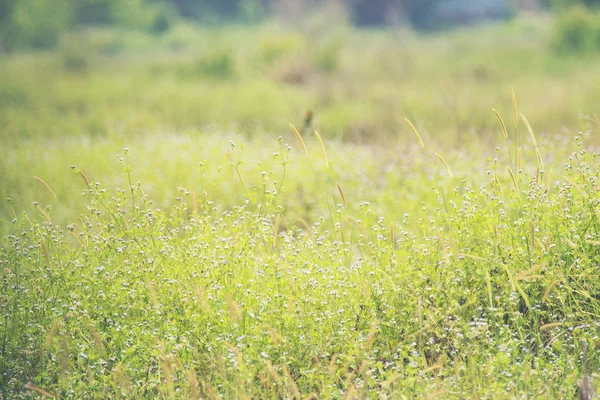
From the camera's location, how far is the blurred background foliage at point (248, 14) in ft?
58.7

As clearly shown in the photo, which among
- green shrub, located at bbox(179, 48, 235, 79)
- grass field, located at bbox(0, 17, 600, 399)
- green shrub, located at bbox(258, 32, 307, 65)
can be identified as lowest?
green shrub, located at bbox(179, 48, 235, 79)

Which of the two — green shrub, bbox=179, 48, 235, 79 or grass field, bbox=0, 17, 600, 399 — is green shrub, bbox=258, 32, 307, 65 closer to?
green shrub, bbox=179, 48, 235, 79

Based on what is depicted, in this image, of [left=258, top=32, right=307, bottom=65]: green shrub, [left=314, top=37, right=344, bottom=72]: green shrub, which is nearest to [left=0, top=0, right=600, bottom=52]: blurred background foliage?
[left=258, top=32, right=307, bottom=65]: green shrub

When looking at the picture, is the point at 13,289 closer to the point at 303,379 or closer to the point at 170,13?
the point at 303,379

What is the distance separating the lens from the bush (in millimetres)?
17094

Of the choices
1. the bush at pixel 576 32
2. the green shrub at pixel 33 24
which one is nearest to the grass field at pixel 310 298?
the bush at pixel 576 32

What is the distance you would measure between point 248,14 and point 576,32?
18447 millimetres

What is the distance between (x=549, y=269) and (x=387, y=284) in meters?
0.81

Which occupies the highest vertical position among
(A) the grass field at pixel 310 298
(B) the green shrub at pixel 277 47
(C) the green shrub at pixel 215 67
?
(A) the grass field at pixel 310 298

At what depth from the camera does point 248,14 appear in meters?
32.0

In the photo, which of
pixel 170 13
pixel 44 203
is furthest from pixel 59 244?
pixel 170 13

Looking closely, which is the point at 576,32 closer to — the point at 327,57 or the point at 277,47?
the point at 327,57

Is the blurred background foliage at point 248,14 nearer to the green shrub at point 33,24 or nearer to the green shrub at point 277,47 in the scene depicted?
the green shrub at point 33,24

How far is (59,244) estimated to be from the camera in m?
3.32
